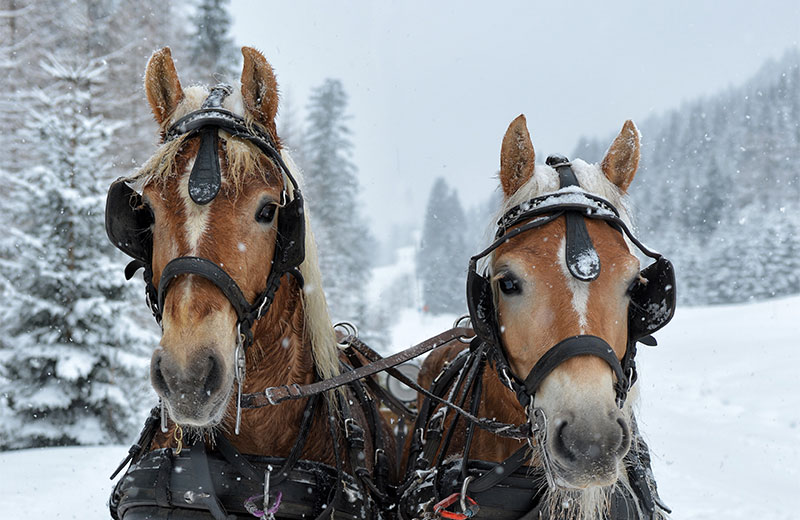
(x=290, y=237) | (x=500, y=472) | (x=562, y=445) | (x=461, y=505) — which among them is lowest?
(x=461, y=505)

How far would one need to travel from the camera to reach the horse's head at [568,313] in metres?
1.66

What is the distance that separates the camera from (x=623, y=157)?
7.47 ft

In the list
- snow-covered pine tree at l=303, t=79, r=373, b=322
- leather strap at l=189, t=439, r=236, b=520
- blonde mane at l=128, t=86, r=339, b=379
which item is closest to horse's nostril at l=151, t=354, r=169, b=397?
leather strap at l=189, t=439, r=236, b=520

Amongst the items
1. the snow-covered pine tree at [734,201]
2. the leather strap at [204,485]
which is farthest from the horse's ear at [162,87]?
the snow-covered pine tree at [734,201]

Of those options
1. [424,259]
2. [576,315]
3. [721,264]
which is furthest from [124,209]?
[424,259]

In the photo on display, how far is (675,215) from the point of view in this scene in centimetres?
3469

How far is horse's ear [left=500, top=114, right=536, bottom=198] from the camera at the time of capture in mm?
2191

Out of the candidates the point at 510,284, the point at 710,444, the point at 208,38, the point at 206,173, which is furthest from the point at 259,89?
the point at 208,38

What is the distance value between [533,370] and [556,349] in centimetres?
12

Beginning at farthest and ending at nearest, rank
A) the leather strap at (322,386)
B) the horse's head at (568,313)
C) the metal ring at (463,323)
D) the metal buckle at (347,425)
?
the metal ring at (463,323)
the metal buckle at (347,425)
the leather strap at (322,386)
the horse's head at (568,313)

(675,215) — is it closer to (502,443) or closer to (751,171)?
(751,171)

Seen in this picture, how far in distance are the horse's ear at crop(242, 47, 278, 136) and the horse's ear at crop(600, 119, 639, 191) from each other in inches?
54.0

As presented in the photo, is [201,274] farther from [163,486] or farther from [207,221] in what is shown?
[163,486]

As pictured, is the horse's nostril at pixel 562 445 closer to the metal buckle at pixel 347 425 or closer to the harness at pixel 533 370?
the harness at pixel 533 370
